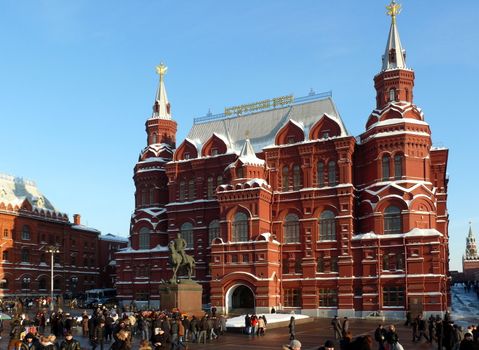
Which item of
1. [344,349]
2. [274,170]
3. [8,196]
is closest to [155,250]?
[274,170]

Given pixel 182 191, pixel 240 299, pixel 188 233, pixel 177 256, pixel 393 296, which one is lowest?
pixel 240 299

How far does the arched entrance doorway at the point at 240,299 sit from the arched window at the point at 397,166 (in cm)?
1914

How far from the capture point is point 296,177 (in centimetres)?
6412

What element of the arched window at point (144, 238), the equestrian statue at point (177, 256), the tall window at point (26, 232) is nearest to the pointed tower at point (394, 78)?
the equestrian statue at point (177, 256)

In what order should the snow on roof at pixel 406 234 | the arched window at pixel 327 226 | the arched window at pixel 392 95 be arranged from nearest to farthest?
the snow on roof at pixel 406 234, the arched window at pixel 327 226, the arched window at pixel 392 95

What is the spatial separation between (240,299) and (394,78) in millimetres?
28851

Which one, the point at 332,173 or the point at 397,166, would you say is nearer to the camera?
the point at 397,166

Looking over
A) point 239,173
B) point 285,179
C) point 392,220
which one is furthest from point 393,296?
point 239,173

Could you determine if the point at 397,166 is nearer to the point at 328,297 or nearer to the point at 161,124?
the point at 328,297

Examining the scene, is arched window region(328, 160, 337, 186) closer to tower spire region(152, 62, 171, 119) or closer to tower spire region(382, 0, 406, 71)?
tower spire region(382, 0, 406, 71)

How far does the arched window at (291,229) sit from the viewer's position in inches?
2467

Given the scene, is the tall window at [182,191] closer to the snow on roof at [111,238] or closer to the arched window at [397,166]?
the arched window at [397,166]

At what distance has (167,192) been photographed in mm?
73438

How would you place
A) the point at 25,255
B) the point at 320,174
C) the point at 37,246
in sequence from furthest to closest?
the point at 37,246 < the point at 25,255 < the point at 320,174
